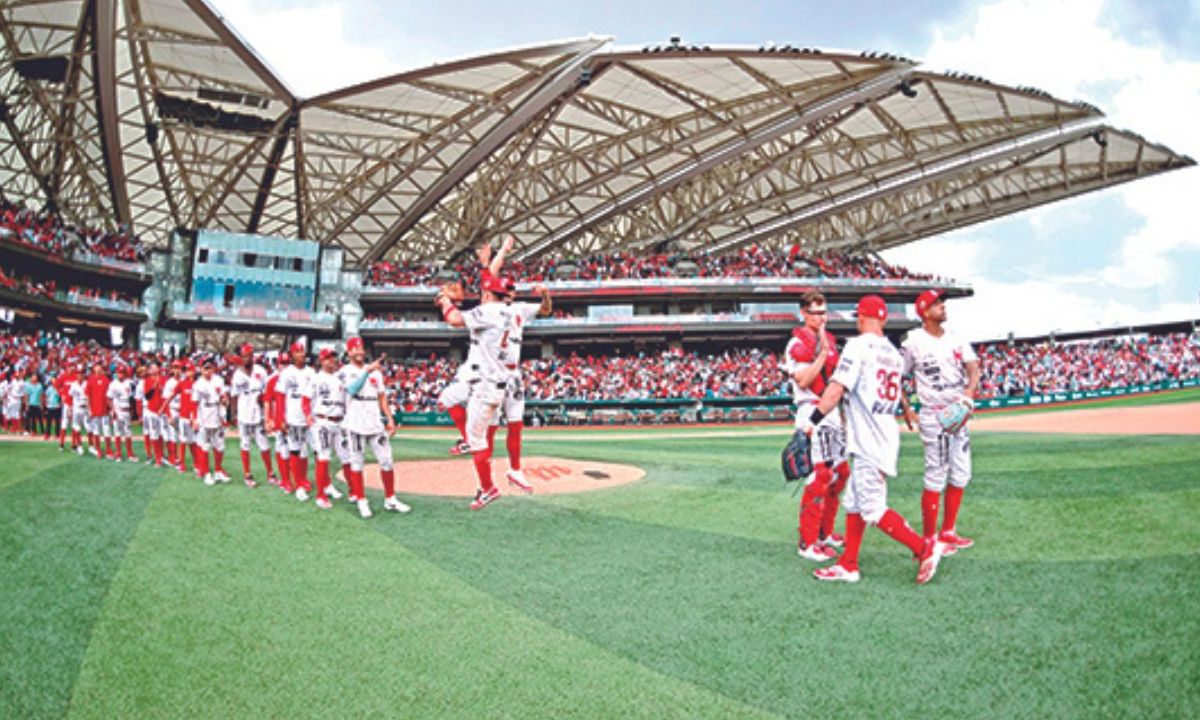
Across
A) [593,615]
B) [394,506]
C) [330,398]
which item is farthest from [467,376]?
[593,615]

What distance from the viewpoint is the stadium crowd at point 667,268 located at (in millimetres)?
49625

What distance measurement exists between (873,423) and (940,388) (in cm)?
97

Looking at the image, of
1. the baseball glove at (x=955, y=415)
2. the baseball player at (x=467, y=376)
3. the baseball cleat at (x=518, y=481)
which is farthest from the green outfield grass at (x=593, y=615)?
the baseball player at (x=467, y=376)

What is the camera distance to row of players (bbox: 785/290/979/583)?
5191 millimetres

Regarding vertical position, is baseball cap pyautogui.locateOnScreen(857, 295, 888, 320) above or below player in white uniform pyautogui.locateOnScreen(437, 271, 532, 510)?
above

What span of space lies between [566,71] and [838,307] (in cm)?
2786

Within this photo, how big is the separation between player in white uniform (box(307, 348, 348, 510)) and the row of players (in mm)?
5739

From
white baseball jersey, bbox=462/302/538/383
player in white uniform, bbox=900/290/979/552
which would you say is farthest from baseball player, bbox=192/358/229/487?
player in white uniform, bbox=900/290/979/552

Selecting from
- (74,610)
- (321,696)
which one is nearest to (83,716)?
(321,696)

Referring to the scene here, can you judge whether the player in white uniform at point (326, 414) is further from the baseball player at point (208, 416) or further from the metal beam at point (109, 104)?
the metal beam at point (109, 104)

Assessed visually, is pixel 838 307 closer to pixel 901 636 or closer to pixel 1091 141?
pixel 1091 141

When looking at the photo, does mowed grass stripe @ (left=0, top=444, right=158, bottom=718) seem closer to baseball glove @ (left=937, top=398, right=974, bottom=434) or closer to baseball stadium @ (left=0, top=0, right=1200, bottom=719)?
baseball stadium @ (left=0, top=0, right=1200, bottom=719)

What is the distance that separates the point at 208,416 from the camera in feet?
39.1

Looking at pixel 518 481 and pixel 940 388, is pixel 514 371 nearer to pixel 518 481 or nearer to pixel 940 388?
pixel 518 481
